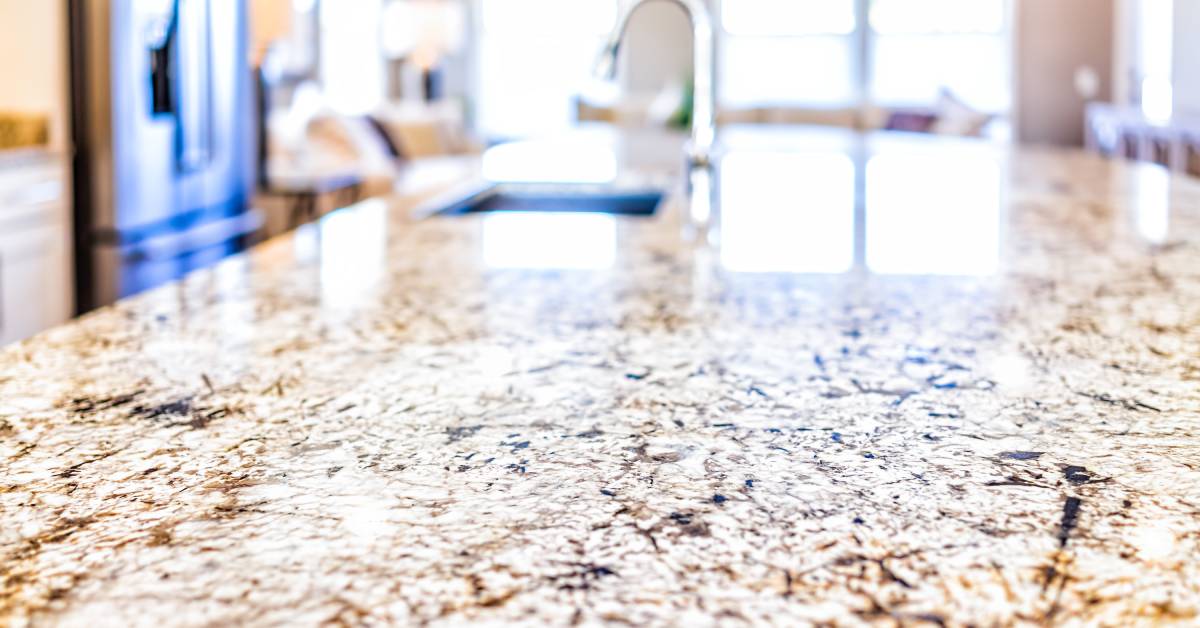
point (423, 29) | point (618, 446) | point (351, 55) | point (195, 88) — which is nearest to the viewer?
point (618, 446)

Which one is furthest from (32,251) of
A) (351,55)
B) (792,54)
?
(792,54)

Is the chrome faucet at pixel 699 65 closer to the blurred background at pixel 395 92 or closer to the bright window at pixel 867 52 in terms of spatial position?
the blurred background at pixel 395 92

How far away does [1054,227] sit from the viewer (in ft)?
4.80

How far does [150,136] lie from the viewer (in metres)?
3.05

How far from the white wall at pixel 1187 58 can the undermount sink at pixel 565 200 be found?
393 centimetres

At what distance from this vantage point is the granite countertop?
15.3 inches

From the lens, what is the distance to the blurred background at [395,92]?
2854 millimetres

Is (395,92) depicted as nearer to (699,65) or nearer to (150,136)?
(150,136)

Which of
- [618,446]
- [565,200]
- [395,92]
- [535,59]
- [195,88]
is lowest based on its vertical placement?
[618,446]

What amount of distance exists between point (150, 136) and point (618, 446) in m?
2.83

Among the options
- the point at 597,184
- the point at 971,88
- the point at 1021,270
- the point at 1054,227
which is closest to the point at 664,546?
the point at 1021,270

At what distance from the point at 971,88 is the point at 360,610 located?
9.02 metres

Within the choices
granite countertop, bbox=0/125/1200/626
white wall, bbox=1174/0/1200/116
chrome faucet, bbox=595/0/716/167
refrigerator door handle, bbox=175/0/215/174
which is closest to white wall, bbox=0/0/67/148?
refrigerator door handle, bbox=175/0/215/174

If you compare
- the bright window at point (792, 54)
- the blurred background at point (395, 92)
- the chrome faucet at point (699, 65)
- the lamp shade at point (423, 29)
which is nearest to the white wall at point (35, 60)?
the blurred background at point (395, 92)
